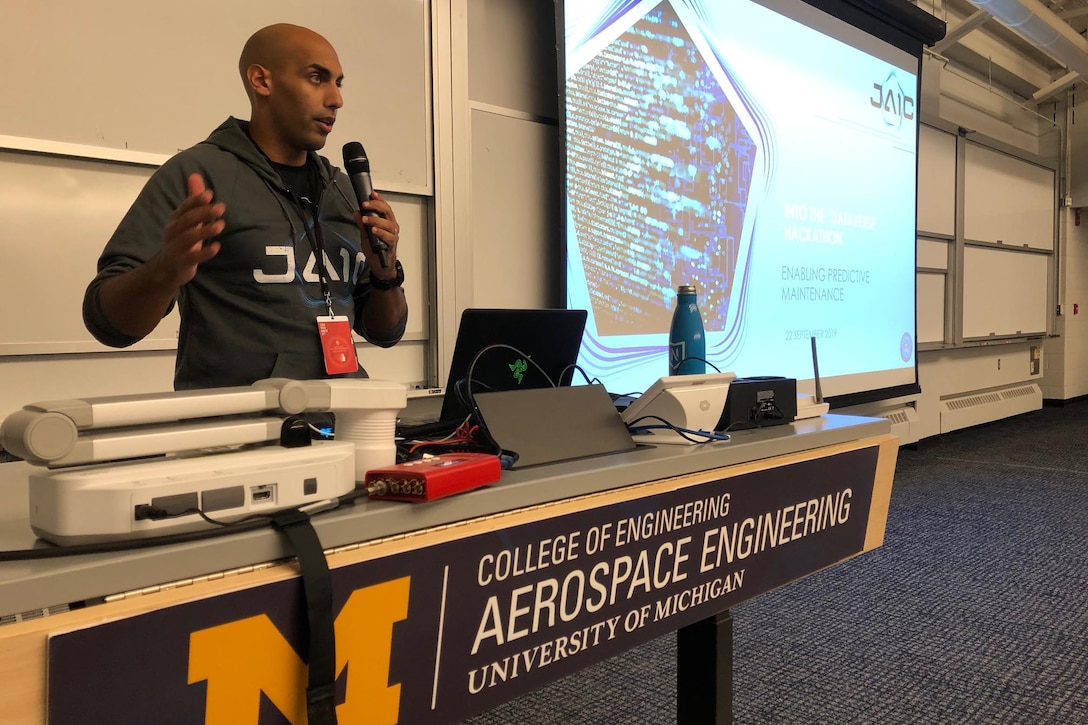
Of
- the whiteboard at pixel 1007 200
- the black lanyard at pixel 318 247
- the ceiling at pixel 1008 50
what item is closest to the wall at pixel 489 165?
the black lanyard at pixel 318 247

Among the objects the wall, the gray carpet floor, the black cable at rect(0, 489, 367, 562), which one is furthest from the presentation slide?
Answer: the black cable at rect(0, 489, 367, 562)

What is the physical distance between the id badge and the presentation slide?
52.3 inches

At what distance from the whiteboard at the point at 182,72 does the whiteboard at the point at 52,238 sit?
71 millimetres

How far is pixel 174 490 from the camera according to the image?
1.88 feet

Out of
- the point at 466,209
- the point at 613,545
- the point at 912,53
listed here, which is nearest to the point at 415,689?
the point at 613,545

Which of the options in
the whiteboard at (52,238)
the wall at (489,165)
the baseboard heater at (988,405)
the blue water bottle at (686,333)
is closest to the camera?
the blue water bottle at (686,333)

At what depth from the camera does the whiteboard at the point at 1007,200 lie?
539 cm

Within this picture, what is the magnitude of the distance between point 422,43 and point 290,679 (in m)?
2.06

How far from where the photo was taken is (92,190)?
173cm

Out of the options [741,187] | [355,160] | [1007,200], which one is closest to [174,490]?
[355,160]

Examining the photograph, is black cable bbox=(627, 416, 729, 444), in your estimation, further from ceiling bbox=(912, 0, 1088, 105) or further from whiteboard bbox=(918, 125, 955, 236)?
ceiling bbox=(912, 0, 1088, 105)

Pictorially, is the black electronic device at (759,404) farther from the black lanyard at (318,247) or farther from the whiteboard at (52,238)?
the whiteboard at (52,238)

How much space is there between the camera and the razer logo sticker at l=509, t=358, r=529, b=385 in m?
1.13

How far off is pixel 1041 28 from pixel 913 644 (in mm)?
4581
